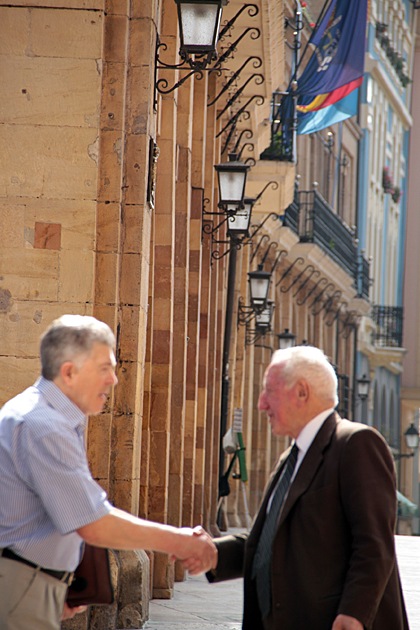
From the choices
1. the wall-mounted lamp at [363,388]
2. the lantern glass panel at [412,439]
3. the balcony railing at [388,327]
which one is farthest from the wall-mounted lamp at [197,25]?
the balcony railing at [388,327]

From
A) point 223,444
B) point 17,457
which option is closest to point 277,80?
point 223,444

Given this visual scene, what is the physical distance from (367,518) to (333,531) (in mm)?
166

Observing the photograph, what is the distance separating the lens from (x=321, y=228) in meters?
34.2

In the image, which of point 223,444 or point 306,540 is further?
point 223,444

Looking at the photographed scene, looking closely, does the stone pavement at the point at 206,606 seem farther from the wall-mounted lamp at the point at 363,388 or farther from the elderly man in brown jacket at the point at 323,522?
the wall-mounted lamp at the point at 363,388

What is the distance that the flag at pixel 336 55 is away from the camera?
20609 millimetres

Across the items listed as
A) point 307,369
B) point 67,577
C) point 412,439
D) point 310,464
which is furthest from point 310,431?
point 412,439

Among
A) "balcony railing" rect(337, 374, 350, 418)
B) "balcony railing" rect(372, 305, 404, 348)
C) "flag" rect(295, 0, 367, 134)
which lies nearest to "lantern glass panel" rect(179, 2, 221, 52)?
"flag" rect(295, 0, 367, 134)

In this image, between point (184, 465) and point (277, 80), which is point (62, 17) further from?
point (277, 80)

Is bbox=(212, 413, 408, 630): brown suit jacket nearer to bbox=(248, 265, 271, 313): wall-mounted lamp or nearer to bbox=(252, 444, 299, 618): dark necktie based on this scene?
bbox=(252, 444, 299, 618): dark necktie

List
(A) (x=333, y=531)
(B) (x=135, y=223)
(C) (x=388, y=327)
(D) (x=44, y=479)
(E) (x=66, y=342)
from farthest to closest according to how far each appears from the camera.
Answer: (C) (x=388, y=327) → (B) (x=135, y=223) → (A) (x=333, y=531) → (E) (x=66, y=342) → (D) (x=44, y=479)

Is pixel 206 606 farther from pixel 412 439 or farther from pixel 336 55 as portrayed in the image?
pixel 412 439

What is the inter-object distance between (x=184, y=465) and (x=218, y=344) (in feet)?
15.7

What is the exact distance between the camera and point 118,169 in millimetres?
10188
